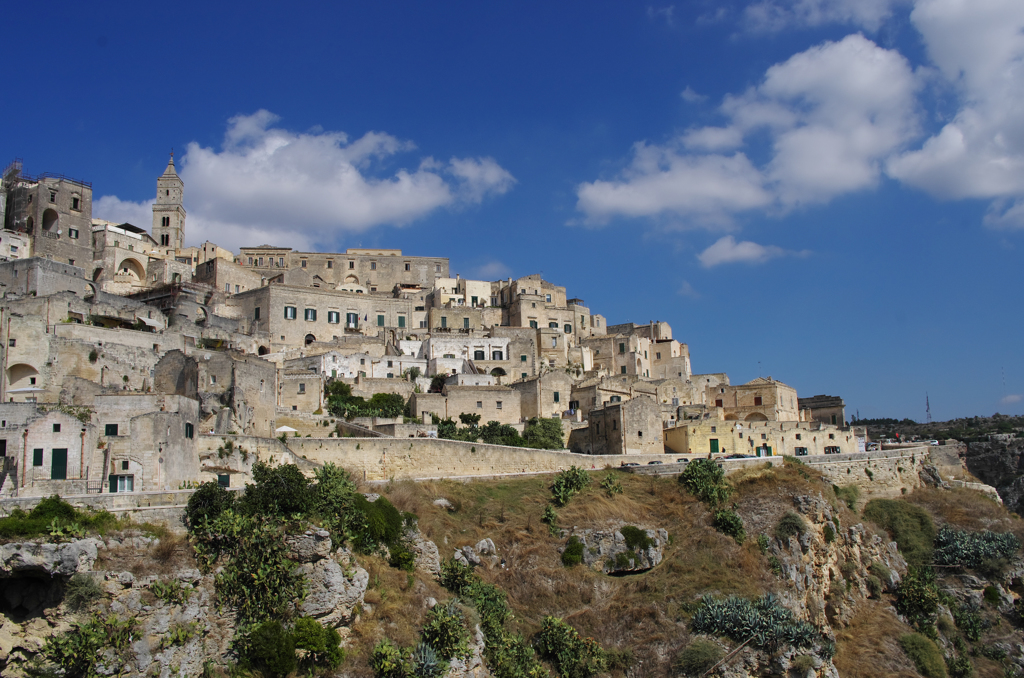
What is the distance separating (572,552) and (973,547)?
2148 cm

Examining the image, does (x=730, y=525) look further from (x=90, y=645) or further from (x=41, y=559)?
(x=41, y=559)

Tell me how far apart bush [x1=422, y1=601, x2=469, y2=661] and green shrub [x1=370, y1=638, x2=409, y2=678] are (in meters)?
1.34

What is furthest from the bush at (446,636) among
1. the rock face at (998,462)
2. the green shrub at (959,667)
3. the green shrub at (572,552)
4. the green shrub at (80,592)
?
the rock face at (998,462)

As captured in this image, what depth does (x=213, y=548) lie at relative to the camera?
23328 mm

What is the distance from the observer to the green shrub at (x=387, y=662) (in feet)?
77.2

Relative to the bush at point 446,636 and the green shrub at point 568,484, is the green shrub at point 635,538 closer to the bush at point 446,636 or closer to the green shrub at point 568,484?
the green shrub at point 568,484

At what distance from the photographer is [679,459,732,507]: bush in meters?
36.4

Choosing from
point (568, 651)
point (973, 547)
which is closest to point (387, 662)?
point (568, 651)

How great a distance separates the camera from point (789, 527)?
34594 mm

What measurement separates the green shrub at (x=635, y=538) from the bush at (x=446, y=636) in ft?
31.7

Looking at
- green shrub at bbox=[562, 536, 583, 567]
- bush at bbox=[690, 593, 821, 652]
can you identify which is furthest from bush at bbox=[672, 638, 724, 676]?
green shrub at bbox=[562, 536, 583, 567]

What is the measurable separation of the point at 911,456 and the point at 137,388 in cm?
4036

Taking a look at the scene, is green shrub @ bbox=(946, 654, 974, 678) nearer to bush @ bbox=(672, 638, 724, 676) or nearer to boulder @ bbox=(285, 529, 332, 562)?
bush @ bbox=(672, 638, 724, 676)

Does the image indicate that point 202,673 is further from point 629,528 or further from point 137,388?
point 137,388
